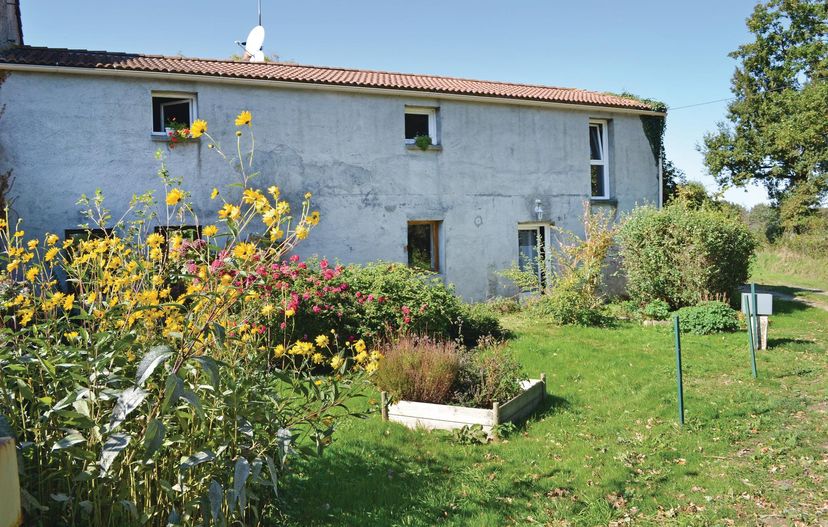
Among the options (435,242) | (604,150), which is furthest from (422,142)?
(604,150)

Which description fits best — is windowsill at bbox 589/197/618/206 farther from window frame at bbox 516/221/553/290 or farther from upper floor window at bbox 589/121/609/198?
window frame at bbox 516/221/553/290

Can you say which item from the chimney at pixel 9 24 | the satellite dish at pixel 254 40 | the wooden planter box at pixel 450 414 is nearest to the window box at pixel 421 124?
the satellite dish at pixel 254 40

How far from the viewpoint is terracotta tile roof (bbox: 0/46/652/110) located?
1306cm

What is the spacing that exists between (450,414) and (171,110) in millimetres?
10076

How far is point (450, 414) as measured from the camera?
22.4ft

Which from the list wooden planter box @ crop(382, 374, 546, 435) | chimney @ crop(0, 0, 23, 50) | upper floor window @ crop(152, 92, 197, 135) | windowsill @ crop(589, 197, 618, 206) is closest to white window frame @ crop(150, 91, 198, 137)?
upper floor window @ crop(152, 92, 197, 135)

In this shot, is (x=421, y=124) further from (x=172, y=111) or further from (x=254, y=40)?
(x=172, y=111)

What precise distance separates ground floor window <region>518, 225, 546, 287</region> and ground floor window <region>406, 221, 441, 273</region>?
2509 millimetres

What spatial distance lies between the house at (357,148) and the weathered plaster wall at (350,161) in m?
0.03

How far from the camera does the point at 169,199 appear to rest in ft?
12.0

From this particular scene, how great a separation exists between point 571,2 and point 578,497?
44.4ft

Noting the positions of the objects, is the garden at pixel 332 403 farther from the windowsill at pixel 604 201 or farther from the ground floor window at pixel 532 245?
the windowsill at pixel 604 201

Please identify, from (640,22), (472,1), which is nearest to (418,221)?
(472,1)

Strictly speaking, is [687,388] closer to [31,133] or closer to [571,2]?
[571,2]
